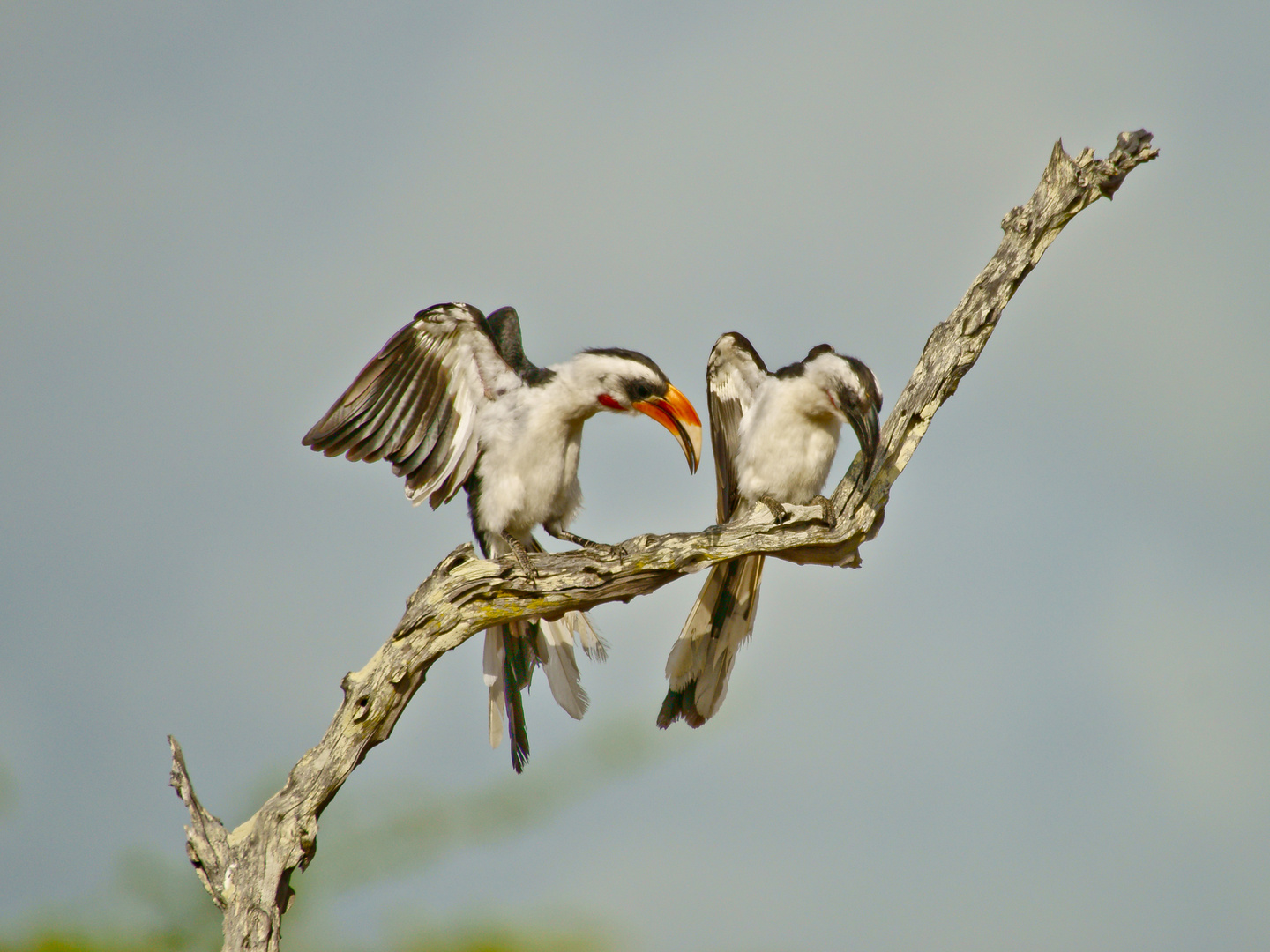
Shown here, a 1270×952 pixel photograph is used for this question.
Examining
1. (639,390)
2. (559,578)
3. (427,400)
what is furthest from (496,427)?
(559,578)

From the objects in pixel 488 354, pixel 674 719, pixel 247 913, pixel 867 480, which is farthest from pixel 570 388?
pixel 247 913

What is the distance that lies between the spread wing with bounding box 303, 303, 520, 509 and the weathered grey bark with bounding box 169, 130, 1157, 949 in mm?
968

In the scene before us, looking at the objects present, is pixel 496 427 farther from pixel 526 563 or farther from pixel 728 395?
pixel 728 395

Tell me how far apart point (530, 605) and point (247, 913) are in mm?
1832

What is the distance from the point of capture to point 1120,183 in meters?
5.71

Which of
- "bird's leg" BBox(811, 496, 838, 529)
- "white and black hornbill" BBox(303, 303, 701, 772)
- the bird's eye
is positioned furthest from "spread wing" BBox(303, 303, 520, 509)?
"bird's leg" BBox(811, 496, 838, 529)

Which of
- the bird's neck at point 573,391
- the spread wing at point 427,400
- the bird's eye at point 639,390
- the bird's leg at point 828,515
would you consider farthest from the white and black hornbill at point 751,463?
the spread wing at point 427,400

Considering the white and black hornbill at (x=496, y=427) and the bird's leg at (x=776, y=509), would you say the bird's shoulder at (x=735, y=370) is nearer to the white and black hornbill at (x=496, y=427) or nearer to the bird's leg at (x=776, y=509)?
the bird's leg at (x=776, y=509)

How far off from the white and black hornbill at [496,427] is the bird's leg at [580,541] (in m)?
0.01

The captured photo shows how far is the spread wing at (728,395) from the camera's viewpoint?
280 inches

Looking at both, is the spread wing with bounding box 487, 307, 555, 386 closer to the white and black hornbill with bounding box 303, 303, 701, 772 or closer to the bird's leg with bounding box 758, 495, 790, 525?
the white and black hornbill with bounding box 303, 303, 701, 772

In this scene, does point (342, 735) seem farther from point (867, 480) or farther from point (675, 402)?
point (867, 480)

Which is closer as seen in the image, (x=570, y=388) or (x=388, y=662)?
(x=388, y=662)

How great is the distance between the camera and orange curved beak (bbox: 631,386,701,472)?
6.08 m
